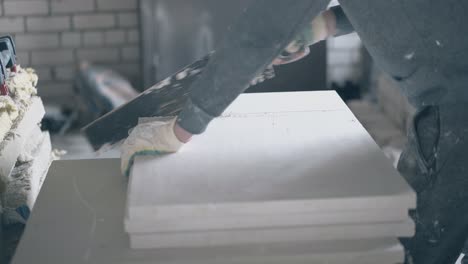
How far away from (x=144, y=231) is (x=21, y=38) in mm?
3113

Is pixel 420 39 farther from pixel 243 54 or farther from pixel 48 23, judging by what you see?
pixel 48 23

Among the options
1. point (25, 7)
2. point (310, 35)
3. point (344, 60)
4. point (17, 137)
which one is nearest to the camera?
point (310, 35)

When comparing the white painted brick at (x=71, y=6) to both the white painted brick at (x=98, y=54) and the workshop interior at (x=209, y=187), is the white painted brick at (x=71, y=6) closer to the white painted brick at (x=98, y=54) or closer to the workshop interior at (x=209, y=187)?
the white painted brick at (x=98, y=54)

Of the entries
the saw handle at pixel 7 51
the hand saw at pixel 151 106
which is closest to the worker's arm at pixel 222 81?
the hand saw at pixel 151 106

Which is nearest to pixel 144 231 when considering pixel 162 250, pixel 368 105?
pixel 162 250

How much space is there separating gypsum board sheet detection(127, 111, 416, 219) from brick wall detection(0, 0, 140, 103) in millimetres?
2574

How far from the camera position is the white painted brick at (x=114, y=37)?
4359 mm

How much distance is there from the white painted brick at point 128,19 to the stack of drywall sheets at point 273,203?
2.79 metres

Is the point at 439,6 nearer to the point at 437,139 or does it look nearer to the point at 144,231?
the point at 437,139

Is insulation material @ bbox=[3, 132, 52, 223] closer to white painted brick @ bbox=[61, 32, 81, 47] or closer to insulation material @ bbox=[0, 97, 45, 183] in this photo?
insulation material @ bbox=[0, 97, 45, 183]

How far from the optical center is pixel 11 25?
425 cm

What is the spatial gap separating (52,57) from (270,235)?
10.3ft

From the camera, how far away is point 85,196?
1736 millimetres

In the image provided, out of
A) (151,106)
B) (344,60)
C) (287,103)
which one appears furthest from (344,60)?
(151,106)
